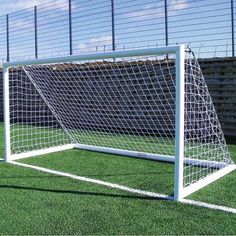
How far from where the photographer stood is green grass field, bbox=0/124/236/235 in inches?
131

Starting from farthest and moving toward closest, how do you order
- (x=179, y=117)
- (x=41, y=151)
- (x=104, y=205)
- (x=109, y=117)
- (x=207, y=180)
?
(x=109, y=117) < (x=41, y=151) < (x=207, y=180) < (x=179, y=117) < (x=104, y=205)

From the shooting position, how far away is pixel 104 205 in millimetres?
3936

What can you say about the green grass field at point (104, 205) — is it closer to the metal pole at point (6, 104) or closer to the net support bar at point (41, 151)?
the metal pole at point (6, 104)

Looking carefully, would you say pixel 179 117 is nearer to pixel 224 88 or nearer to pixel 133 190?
pixel 133 190

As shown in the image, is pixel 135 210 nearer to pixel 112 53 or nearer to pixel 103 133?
pixel 112 53

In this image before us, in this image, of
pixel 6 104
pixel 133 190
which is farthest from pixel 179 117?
pixel 6 104

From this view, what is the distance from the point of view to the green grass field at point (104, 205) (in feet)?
10.9

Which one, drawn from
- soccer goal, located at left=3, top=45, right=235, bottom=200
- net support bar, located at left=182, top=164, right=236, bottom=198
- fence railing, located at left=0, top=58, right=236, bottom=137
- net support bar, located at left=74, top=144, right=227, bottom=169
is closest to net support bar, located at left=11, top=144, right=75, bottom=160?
soccer goal, located at left=3, top=45, right=235, bottom=200

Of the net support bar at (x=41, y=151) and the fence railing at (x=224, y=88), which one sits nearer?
the net support bar at (x=41, y=151)


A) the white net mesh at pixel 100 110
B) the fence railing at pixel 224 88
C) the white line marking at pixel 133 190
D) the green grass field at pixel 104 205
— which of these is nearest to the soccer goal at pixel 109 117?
the white net mesh at pixel 100 110

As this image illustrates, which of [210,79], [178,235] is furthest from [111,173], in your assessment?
[210,79]

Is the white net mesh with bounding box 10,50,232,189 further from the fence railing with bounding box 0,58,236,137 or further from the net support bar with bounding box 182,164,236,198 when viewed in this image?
the net support bar with bounding box 182,164,236,198

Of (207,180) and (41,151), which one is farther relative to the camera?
(41,151)

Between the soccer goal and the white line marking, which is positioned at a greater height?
the soccer goal
